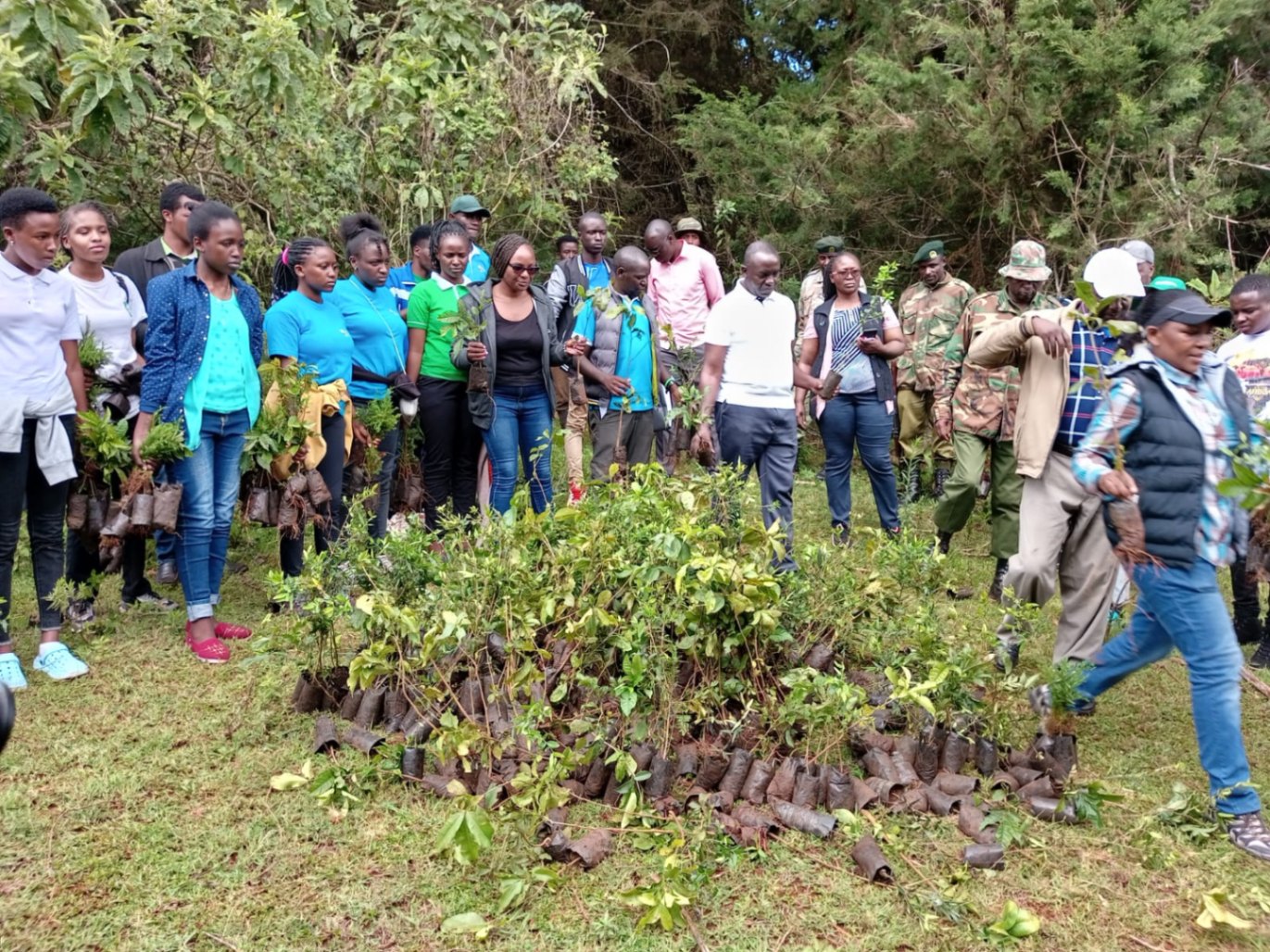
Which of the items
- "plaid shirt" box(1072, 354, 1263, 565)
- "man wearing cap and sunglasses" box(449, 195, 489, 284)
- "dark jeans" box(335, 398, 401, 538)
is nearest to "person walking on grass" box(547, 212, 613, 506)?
"man wearing cap and sunglasses" box(449, 195, 489, 284)

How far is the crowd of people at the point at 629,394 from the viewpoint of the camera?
12.1ft

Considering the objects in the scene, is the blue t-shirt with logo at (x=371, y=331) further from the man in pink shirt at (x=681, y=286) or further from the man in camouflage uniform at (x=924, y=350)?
the man in camouflage uniform at (x=924, y=350)

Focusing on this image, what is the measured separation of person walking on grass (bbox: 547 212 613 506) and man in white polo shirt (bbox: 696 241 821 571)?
96 centimetres

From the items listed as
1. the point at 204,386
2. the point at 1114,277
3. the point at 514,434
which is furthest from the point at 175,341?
the point at 1114,277

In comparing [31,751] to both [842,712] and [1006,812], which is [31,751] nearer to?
[842,712]

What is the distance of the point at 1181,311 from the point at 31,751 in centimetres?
459

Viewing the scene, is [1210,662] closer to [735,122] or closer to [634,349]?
[634,349]

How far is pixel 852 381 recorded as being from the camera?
6809 millimetres

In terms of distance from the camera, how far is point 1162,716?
189 inches

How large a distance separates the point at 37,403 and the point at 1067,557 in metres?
4.71

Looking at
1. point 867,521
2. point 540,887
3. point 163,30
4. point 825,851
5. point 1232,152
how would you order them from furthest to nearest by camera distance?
point 1232,152 → point 867,521 → point 163,30 → point 825,851 → point 540,887


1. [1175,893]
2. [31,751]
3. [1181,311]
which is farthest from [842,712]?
[31,751]

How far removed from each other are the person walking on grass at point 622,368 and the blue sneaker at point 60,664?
10.7ft

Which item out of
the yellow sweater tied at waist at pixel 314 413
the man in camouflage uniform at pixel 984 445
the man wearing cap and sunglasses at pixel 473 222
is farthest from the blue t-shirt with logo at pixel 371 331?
the man in camouflage uniform at pixel 984 445
